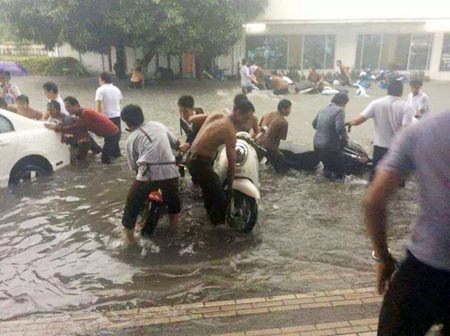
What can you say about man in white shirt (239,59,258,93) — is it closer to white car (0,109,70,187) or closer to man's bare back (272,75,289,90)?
man's bare back (272,75,289,90)

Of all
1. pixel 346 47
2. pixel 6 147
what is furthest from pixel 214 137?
pixel 346 47

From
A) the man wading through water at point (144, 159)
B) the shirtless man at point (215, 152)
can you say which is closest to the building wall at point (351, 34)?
the shirtless man at point (215, 152)

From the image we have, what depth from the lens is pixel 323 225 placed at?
232 inches

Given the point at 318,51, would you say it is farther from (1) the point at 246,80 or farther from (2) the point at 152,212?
(2) the point at 152,212

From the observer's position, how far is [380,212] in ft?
6.93

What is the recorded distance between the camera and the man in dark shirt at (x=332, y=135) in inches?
290

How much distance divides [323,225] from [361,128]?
6923 mm

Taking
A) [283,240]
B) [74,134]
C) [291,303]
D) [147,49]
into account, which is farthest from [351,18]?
[291,303]

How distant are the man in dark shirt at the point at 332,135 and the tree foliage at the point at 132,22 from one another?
39.2 feet

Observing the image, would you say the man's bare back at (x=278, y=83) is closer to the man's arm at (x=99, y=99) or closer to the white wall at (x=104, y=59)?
the white wall at (x=104, y=59)

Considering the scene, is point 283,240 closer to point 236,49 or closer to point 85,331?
point 85,331

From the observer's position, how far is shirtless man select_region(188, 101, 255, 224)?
5109 millimetres

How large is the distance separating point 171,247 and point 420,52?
22.5m

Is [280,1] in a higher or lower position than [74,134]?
higher
